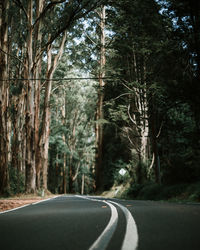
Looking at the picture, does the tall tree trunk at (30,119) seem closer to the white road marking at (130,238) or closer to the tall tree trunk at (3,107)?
the tall tree trunk at (3,107)

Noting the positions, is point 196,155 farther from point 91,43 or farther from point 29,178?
point 91,43

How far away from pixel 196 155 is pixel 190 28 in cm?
530

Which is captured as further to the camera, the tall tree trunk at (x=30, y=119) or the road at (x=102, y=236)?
the tall tree trunk at (x=30, y=119)

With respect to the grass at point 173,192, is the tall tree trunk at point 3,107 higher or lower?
higher

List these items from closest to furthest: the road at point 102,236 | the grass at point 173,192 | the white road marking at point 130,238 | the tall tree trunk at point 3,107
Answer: the white road marking at point 130,238 → the road at point 102,236 → the grass at point 173,192 → the tall tree trunk at point 3,107

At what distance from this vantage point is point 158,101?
16812 millimetres

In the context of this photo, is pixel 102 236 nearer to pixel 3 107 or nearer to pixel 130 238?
pixel 130 238

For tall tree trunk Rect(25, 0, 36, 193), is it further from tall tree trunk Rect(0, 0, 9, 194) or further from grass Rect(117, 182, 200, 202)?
grass Rect(117, 182, 200, 202)

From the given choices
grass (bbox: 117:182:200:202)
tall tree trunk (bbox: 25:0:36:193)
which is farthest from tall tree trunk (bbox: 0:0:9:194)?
grass (bbox: 117:182:200:202)

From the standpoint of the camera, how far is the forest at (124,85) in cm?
1270

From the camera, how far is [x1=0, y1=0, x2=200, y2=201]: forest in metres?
12.7

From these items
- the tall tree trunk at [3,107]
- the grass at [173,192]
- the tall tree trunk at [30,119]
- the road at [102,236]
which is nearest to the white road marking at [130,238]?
the road at [102,236]

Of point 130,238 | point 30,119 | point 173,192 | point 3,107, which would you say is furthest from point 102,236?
point 30,119

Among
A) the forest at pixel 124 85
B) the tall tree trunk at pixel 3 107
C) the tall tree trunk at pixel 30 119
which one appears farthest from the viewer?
the tall tree trunk at pixel 30 119
